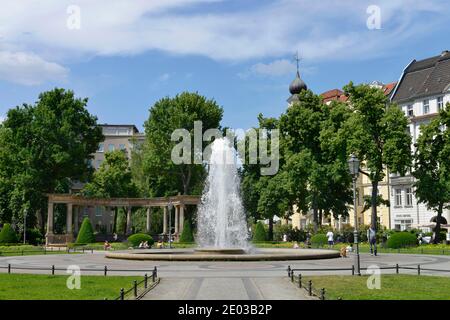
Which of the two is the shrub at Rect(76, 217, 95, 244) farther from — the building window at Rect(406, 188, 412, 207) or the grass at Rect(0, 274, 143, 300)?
the building window at Rect(406, 188, 412, 207)

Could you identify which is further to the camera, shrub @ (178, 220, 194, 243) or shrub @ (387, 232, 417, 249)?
shrub @ (178, 220, 194, 243)

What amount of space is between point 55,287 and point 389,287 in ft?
37.3

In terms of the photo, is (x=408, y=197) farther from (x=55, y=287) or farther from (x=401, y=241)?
(x=55, y=287)

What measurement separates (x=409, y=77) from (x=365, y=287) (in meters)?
64.0

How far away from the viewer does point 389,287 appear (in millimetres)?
18250

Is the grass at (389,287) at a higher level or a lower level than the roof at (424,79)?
lower

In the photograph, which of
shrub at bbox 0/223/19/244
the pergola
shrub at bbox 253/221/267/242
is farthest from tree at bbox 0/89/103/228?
shrub at bbox 253/221/267/242

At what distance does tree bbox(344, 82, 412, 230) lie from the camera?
51.4 m

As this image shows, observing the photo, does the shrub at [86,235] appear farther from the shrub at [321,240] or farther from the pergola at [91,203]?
the shrub at [321,240]

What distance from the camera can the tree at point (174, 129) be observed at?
71.8m

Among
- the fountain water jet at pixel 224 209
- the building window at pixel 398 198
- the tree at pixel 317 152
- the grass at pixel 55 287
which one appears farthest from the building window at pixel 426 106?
the grass at pixel 55 287

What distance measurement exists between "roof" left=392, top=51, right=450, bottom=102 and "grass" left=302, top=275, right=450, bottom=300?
52.9 m

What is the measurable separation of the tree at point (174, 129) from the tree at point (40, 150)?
878 centimetres

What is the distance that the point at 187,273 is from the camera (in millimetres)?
24078
